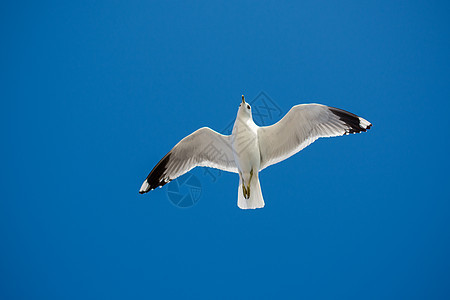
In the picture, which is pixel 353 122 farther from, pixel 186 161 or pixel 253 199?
pixel 186 161

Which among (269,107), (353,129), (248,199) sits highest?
(269,107)

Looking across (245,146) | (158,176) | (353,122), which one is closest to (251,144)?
(245,146)

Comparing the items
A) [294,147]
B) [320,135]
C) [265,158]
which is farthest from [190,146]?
[320,135]

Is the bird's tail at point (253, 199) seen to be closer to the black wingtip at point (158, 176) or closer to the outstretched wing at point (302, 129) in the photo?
the outstretched wing at point (302, 129)

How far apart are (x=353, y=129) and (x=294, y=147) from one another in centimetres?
65

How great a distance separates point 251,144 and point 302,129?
0.56m

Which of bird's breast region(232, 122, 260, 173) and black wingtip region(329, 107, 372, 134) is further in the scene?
bird's breast region(232, 122, 260, 173)

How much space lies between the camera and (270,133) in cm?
425

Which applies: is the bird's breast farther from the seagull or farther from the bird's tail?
the bird's tail

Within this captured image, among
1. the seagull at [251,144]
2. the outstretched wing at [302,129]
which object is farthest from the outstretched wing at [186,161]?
the outstretched wing at [302,129]

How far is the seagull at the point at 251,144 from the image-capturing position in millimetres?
4031

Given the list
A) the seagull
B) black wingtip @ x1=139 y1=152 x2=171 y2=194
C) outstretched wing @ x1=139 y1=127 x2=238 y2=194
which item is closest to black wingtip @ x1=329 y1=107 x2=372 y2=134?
the seagull

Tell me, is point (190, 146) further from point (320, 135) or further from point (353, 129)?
point (353, 129)

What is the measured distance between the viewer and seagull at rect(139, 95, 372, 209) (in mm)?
4031
